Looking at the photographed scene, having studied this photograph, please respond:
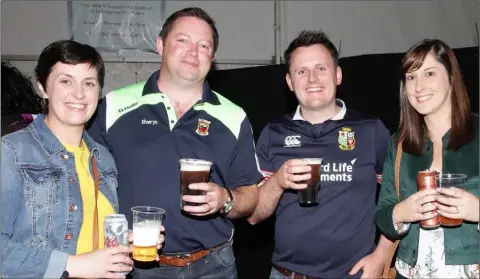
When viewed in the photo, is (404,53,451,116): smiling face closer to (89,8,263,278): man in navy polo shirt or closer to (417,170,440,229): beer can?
(417,170,440,229): beer can

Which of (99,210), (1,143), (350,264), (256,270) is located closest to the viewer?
(1,143)

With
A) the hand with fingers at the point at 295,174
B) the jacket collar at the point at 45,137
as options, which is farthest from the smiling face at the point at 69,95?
the hand with fingers at the point at 295,174

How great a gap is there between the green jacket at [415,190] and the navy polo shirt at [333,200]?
0.65 ft

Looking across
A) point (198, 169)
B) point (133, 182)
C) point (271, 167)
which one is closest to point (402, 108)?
point (271, 167)

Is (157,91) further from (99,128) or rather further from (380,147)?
(380,147)

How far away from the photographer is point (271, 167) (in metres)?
2.98

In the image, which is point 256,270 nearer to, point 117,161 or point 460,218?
point 117,161

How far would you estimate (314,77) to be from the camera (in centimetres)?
292

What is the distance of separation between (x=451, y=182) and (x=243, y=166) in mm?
1078

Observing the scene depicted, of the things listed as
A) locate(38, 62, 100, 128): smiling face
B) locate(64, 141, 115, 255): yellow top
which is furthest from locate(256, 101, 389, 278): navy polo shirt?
locate(38, 62, 100, 128): smiling face

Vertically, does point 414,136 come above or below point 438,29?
below

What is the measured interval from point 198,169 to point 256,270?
3350 millimetres

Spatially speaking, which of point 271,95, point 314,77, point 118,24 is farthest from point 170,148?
point 118,24

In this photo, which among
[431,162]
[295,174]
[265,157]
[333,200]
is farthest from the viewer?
[265,157]
